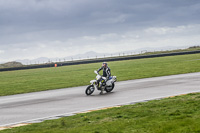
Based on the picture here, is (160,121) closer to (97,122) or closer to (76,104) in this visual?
(97,122)

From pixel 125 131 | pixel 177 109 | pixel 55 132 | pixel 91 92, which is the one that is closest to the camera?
pixel 125 131

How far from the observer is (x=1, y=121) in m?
10.6

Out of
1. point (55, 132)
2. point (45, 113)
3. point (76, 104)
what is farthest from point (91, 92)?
point (55, 132)

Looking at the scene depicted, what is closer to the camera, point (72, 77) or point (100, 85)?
point (100, 85)

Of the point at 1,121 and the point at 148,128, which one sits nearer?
the point at 148,128

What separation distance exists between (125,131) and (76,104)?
22.6ft

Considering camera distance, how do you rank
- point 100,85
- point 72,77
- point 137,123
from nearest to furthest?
point 137,123, point 100,85, point 72,77

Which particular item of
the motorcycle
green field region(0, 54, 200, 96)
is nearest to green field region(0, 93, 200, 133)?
the motorcycle

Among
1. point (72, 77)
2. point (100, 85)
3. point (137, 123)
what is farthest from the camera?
point (72, 77)

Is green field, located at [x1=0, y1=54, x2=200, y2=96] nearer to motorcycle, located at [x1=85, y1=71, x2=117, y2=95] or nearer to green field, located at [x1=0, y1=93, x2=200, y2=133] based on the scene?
motorcycle, located at [x1=85, y1=71, x2=117, y2=95]

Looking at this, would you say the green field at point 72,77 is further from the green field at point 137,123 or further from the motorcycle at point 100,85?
the green field at point 137,123

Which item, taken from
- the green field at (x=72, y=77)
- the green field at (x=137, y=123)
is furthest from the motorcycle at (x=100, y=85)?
the green field at (x=137, y=123)

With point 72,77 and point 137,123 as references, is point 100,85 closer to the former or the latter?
point 137,123

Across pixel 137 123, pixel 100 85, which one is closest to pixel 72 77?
pixel 100 85
